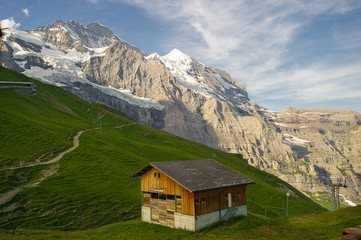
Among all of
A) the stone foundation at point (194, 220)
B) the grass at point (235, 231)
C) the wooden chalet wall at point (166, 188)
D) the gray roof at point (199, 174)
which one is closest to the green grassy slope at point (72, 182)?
the grass at point (235, 231)

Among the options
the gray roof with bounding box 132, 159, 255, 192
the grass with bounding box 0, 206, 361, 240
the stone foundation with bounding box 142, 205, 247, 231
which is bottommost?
the grass with bounding box 0, 206, 361, 240

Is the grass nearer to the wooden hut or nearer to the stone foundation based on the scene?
the stone foundation

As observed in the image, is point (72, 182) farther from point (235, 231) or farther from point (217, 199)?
point (235, 231)

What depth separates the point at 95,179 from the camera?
56094mm

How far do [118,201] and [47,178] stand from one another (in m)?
14.3

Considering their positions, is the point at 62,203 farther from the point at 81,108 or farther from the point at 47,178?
the point at 81,108

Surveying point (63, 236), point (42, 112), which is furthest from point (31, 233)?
point (42, 112)

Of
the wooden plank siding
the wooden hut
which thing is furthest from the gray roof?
the wooden plank siding

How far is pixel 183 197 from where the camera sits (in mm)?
35750

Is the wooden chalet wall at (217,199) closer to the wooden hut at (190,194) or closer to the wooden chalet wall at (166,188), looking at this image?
the wooden hut at (190,194)

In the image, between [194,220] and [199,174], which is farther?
[199,174]

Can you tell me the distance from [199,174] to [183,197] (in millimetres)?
4635

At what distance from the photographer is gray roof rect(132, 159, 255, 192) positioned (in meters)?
35.7

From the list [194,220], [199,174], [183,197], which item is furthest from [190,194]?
[199,174]
